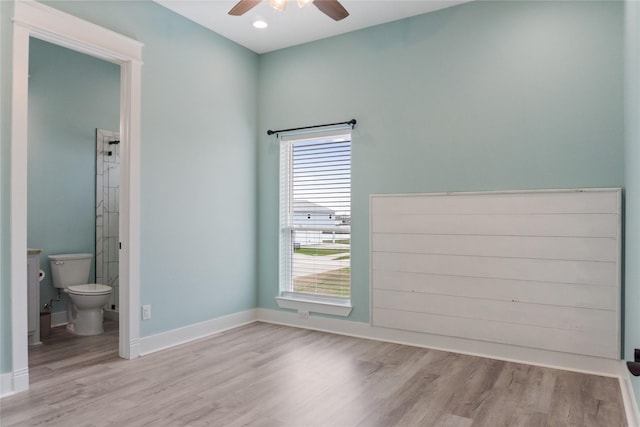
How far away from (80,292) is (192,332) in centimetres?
117

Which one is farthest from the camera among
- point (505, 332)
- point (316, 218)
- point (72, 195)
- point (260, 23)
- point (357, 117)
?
point (72, 195)

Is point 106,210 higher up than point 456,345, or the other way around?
point 106,210

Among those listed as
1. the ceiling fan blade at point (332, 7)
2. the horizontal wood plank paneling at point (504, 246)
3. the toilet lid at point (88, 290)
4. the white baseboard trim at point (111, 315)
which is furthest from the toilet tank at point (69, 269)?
the ceiling fan blade at point (332, 7)

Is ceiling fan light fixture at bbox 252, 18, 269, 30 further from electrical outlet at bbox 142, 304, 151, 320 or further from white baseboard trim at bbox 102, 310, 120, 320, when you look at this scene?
white baseboard trim at bbox 102, 310, 120, 320

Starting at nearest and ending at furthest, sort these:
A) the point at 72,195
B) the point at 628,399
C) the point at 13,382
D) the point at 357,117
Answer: the point at 628,399 → the point at 13,382 → the point at 357,117 → the point at 72,195

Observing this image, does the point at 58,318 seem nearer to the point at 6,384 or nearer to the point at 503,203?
the point at 6,384

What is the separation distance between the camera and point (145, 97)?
3.47 metres

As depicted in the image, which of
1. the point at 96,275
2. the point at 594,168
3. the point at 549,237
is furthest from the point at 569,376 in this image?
the point at 96,275

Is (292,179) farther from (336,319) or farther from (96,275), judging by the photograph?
(96,275)

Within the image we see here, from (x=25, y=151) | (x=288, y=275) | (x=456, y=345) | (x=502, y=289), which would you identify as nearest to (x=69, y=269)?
(x=25, y=151)

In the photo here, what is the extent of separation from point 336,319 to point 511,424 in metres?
2.07

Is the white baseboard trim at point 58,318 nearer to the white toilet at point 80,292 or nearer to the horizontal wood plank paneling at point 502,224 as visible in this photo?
the white toilet at point 80,292

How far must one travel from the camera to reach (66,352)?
11.4 ft

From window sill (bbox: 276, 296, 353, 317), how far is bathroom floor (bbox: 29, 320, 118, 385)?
1.65m
